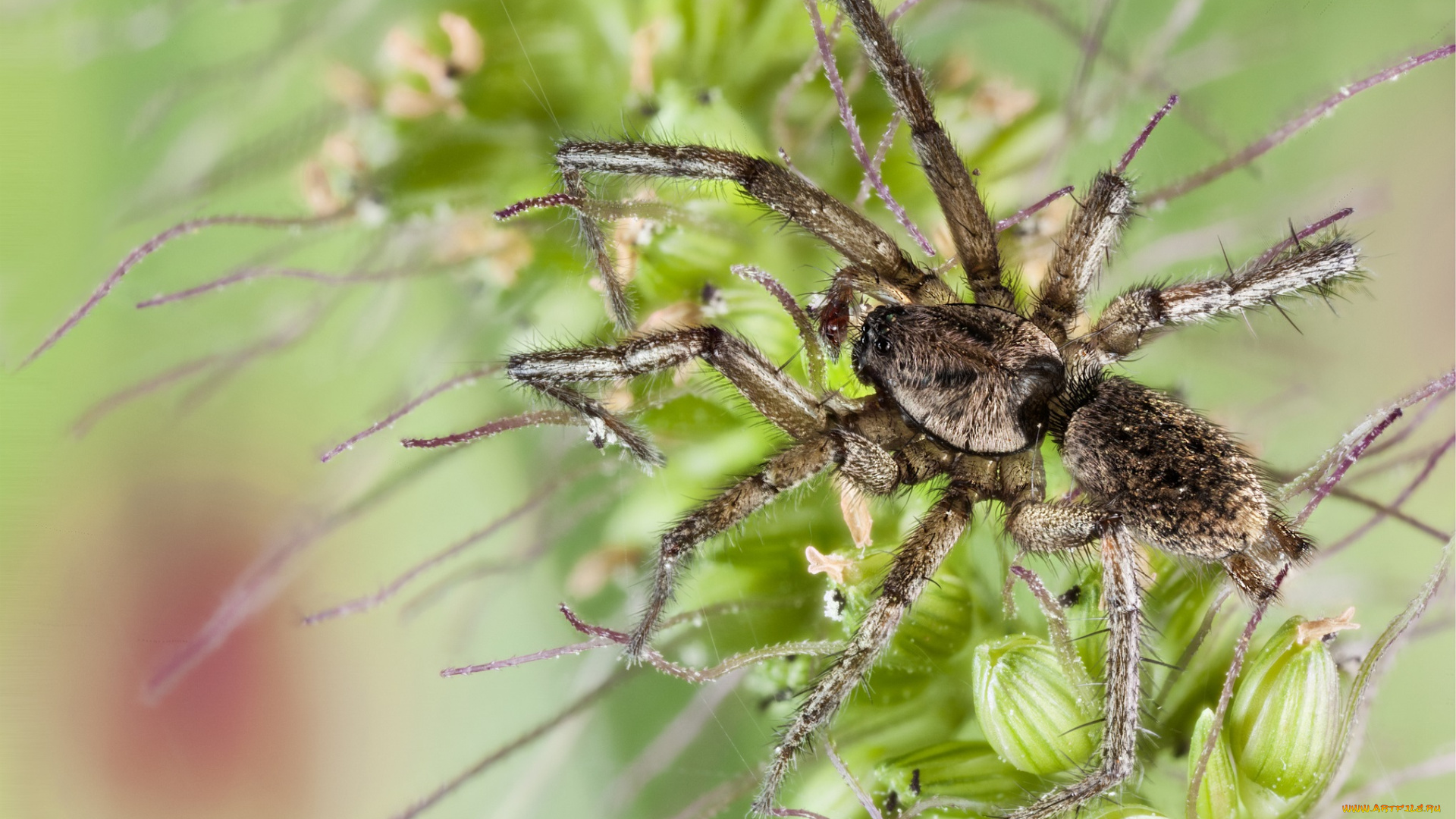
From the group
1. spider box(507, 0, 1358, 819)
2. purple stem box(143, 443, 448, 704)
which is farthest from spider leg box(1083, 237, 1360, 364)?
purple stem box(143, 443, 448, 704)

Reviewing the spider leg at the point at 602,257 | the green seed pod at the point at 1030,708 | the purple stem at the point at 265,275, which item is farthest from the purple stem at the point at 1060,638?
the purple stem at the point at 265,275

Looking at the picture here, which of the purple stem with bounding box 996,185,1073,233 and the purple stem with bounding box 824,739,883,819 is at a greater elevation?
the purple stem with bounding box 996,185,1073,233

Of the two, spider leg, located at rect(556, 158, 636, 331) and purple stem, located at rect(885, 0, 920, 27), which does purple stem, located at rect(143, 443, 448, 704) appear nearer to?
spider leg, located at rect(556, 158, 636, 331)

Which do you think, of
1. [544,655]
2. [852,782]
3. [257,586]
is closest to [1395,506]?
[852,782]

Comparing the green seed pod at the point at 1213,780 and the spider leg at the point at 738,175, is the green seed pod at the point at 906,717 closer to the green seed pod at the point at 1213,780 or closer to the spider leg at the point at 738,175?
the green seed pod at the point at 1213,780

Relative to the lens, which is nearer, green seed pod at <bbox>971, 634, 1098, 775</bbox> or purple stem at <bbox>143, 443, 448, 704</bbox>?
green seed pod at <bbox>971, 634, 1098, 775</bbox>

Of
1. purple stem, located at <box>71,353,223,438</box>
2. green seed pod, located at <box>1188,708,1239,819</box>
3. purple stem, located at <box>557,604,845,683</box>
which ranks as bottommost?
green seed pod, located at <box>1188,708,1239,819</box>
